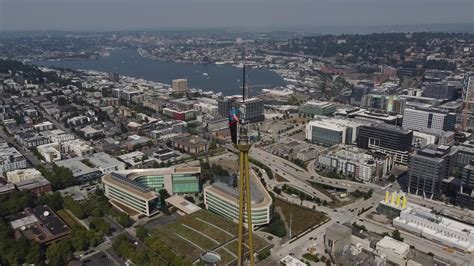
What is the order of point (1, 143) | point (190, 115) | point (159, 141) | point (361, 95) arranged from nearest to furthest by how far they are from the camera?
point (1, 143) → point (159, 141) → point (190, 115) → point (361, 95)

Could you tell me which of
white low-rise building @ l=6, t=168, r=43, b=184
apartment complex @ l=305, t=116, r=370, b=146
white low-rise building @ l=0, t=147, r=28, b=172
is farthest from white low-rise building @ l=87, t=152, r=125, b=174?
apartment complex @ l=305, t=116, r=370, b=146

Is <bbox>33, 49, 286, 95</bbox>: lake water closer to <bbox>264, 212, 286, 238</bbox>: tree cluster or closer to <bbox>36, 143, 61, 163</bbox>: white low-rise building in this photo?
<bbox>36, 143, 61, 163</bbox>: white low-rise building

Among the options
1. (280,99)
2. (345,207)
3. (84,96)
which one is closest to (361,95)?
(280,99)

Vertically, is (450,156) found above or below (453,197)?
above

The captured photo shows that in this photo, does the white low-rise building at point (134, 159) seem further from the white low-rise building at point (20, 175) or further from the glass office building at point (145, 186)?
the white low-rise building at point (20, 175)

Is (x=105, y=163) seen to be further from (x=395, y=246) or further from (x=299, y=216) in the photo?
(x=395, y=246)

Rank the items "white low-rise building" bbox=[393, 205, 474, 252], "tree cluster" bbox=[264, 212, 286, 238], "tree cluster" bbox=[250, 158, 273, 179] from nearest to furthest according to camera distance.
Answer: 1. "white low-rise building" bbox=[393, 205, 474, 252]
2. "tree cluster" bbox=[264, 212, 286, 238]
3. "tree cluster" bbox=[250, 158, 273, 179]

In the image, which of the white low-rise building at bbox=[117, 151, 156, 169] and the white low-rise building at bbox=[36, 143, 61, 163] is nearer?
the white low-rise building at bbox=[117, 151, 156, 169]

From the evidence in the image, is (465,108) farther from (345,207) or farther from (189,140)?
(189,140)
